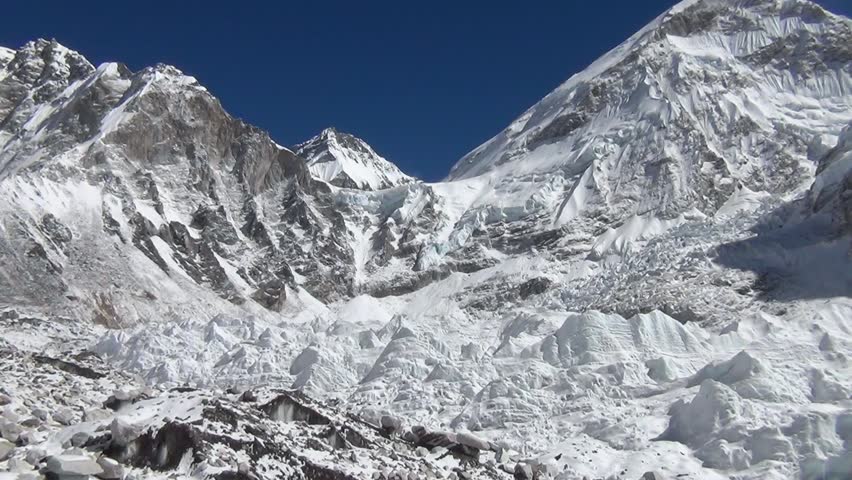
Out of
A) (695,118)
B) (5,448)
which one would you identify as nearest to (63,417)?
(5,448)

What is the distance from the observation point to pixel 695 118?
16300 centimetres

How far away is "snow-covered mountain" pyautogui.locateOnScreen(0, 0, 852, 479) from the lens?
42.8m

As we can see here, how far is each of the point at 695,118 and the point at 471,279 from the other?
47.0 m

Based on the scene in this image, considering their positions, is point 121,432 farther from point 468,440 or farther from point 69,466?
point 468,440

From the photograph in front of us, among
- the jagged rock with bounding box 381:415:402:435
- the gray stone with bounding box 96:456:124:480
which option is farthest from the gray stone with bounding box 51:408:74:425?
the jagged rock with bounding box 381:415:402:435

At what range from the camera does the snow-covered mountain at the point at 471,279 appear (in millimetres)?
42781

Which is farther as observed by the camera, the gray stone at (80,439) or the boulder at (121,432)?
the boulder at (121,432)

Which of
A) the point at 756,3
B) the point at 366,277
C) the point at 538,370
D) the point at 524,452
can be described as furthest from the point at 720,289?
the point at 756,3

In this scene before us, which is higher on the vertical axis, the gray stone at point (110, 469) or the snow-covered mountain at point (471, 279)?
the snow-covered mountain at point (471, 279)

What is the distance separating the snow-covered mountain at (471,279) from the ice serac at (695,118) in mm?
561

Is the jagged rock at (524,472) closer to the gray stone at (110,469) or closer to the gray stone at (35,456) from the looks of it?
the gray stone at (110,469)

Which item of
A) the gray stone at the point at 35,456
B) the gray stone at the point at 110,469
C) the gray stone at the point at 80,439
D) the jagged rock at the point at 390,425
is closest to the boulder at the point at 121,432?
the gray stone at the point at 80,439

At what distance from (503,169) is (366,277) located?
4006cm

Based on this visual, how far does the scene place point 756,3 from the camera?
627 ft
